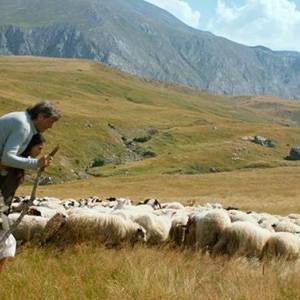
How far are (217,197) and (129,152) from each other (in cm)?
5684

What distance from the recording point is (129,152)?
107438mm

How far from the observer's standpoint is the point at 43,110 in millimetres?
7906

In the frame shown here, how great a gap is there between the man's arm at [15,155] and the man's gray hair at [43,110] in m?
0.35

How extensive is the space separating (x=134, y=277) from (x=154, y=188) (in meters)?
50.1

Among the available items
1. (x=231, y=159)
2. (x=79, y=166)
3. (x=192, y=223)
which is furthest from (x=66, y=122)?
(x=192, y=223)

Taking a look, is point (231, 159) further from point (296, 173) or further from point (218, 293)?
point (218, 293)

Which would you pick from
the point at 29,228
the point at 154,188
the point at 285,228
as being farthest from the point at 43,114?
the point at 154,188

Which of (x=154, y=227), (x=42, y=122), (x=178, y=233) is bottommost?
(x=178, y=233)

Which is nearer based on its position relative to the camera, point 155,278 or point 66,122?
point 155,278

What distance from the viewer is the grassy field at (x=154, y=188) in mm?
8148

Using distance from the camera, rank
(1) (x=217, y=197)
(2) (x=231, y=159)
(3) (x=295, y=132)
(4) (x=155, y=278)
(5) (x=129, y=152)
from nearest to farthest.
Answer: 1. (4) (x=155, y=278)
2. (1) (x=217, y=197)
3. (2) (x=231, y=159)
4. (5) (x=129, y=152)
5. (3) (x=295, y=132)

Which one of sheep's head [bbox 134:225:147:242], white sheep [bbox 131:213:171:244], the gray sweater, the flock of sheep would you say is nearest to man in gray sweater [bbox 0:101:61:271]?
the gray sweater

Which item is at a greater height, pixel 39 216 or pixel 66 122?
pixel 39 216

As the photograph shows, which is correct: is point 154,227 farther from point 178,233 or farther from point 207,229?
point 207,229
